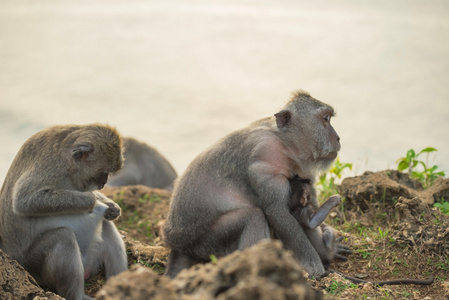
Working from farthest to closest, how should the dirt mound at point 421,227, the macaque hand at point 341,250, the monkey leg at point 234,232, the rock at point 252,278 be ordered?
the macaque hand at point 341,250 → the dirt mound at point 421,227 → the monkey leg at point 234,232 → the rock at point 252,278

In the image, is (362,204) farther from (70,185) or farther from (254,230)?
(70,185)

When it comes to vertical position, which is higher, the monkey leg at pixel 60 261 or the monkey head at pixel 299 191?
the monkey head at pixel 299 191

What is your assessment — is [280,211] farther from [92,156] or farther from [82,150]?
[82,150]

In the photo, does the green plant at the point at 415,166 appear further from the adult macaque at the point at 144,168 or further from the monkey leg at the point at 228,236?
the adult macaque at the point at 144,168

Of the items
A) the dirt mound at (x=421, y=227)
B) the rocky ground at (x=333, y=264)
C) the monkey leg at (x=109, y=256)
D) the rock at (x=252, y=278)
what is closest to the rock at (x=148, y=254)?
the rocky ground at (x=333, y=264)

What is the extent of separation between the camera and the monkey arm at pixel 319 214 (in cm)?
680

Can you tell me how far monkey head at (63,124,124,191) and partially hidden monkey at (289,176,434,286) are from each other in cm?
203

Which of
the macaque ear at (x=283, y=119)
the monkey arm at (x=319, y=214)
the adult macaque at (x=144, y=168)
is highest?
the macaque ear at (x=283, y=119)

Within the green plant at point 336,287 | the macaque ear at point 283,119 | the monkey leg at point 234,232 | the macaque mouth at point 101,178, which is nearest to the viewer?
the green plant at point 336,287

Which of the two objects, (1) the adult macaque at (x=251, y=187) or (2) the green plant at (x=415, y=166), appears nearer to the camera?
(1) the adult macaque at (x=251, y=187)

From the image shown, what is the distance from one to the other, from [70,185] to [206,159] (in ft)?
4.91

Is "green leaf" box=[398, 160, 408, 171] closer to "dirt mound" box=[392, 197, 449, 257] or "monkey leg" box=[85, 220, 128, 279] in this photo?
"dirt mound" box=[392, 197, 449, 257]

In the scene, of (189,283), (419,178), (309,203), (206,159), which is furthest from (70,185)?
(419,178)

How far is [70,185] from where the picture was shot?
6.36m
